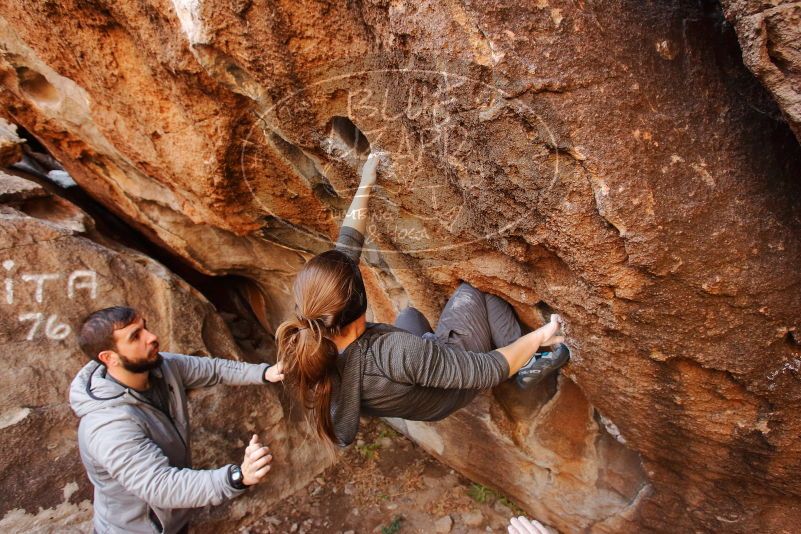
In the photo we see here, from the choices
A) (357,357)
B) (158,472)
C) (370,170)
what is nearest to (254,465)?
(158,472)

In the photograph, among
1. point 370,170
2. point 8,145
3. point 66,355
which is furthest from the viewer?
point 8,145

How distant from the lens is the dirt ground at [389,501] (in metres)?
3.62

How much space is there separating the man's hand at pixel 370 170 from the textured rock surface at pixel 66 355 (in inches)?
78.8

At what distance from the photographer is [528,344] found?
218 centimetres

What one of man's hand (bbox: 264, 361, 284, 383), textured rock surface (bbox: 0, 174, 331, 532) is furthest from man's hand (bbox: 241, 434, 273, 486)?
textured rock surface (bbox: 0, 174, 331, 532)

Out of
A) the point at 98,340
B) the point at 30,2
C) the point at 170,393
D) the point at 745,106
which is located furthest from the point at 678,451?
the point at 30,2

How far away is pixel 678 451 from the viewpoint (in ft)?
7.81

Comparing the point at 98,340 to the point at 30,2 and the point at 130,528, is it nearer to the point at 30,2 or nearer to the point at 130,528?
the point at 130,528

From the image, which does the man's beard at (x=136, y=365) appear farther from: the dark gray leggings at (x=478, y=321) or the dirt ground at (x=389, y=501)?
the dirt ground at (x=389, y=501)

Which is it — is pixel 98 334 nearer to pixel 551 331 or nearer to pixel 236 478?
pixel 236 478

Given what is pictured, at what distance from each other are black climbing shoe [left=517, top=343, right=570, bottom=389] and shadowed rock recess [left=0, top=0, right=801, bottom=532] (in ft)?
0.38

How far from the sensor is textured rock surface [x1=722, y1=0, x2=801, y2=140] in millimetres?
1269

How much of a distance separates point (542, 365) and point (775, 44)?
5.28 feet

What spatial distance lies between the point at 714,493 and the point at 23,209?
4.58 meters
